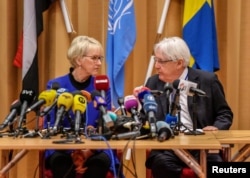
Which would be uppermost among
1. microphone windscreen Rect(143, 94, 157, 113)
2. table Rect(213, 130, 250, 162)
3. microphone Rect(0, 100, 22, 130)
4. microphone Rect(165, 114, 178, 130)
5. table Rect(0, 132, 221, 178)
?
microphone windscreen Rect(143, 94, 157, 113)

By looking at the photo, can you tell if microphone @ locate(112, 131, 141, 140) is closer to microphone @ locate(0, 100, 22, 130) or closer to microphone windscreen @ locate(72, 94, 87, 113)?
microphone windscreen @ locate(72, 94, 87, 113)

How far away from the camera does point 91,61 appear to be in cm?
343

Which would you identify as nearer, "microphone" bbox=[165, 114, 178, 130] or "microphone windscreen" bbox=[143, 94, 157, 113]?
"microphone windscreen" bbox=[143, 94, 157, 113]

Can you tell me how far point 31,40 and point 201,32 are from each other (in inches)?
61.1

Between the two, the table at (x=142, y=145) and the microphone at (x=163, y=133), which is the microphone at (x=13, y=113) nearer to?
the table at (x=142, y=145)

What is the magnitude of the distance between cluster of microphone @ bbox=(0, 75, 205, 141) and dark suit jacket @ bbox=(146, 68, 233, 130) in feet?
1.72

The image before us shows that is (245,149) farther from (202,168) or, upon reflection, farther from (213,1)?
(213,1)

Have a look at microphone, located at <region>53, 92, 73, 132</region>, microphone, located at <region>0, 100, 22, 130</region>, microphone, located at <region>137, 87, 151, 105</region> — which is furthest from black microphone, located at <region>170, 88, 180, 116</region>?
microphone, located at <region>0, 100, 22, 130</region>

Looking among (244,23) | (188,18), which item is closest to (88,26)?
(188,18)

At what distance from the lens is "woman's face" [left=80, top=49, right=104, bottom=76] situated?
3.41 m

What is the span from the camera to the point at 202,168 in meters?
2.44

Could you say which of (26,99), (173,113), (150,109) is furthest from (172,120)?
(26,99)

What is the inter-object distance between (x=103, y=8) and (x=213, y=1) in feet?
3.42

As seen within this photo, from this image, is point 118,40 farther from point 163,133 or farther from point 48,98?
point 163,133
